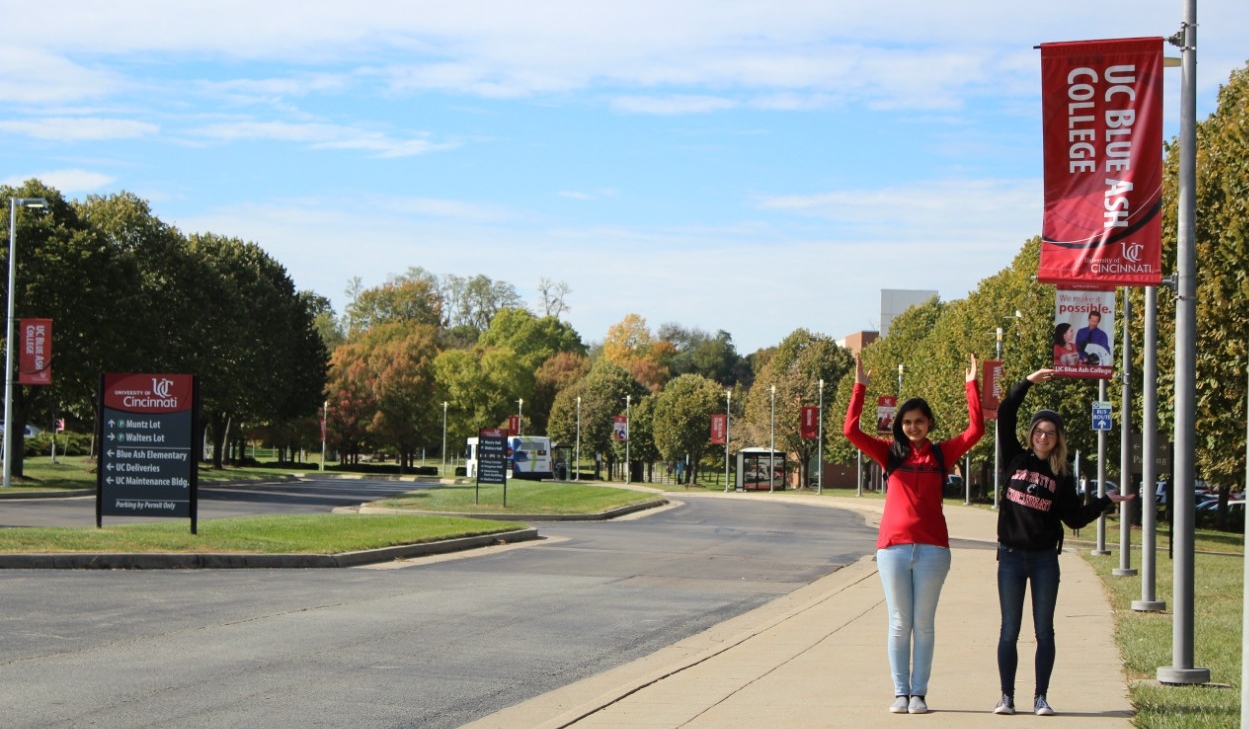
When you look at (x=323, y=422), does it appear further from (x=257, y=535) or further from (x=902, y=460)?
(x=902, y=460)

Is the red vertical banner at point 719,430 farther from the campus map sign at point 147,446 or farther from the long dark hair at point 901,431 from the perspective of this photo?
the long dark hair at point 901,431

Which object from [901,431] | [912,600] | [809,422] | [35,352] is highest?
[35,352]

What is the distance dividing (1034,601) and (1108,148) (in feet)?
10.9

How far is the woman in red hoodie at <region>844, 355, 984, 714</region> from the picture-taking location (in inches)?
332

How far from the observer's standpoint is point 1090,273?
9.74 meters

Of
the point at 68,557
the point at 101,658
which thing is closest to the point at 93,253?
the point at 68,557

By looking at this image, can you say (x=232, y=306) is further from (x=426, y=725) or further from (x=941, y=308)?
(x=426, y=725)

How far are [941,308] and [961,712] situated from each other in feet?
270

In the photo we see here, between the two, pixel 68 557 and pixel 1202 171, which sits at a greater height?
pixel 1202 171

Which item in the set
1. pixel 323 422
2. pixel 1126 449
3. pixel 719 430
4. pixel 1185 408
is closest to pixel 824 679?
pixel 1185 408

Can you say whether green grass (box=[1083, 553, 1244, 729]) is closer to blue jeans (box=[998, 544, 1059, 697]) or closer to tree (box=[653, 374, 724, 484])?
blue jeans (box=[998, 544, 1059, 697])

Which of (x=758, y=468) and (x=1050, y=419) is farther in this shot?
(x=758, y=468)

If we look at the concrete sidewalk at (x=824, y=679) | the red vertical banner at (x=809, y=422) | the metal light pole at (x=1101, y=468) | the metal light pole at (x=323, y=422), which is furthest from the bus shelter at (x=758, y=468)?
the concrete sidewalk at (x=824, y=679)

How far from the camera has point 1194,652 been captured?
37.1ft
